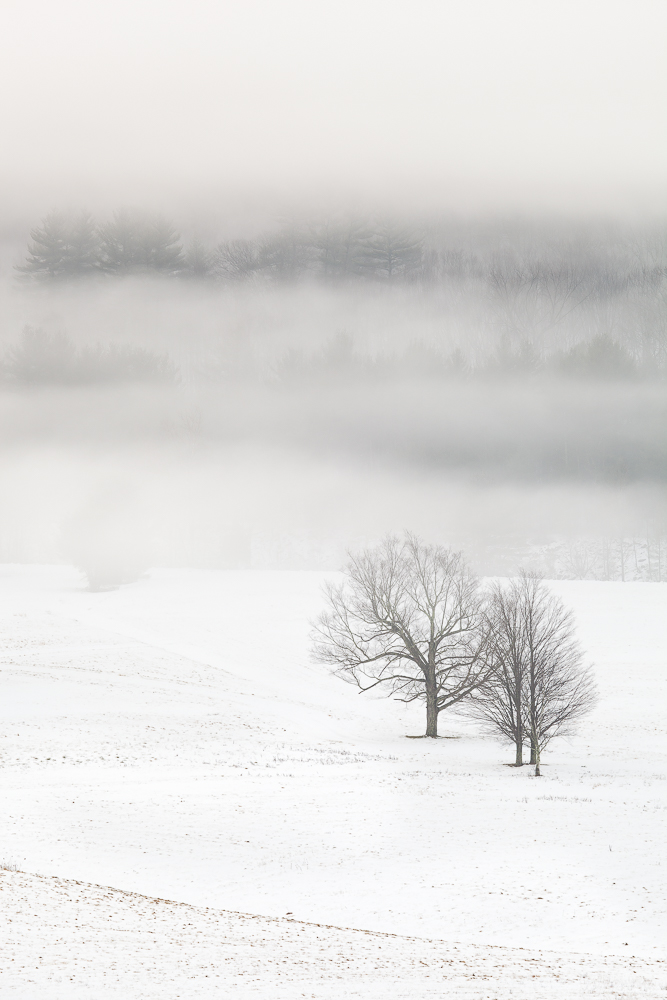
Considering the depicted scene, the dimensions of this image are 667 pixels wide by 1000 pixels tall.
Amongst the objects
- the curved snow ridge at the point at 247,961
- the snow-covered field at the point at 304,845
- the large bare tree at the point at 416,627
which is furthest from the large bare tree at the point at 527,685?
the curved snow ridge at the point at 247,961

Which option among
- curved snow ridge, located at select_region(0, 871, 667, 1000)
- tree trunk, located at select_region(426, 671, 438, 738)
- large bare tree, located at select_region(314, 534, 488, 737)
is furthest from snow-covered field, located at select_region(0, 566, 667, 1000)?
large bare tree, located at select_region(314, 534, 488, 737)

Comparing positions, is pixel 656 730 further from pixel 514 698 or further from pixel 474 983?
pixel 474 983

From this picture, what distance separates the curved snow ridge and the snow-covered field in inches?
1.9

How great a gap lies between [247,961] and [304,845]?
763 centimetres

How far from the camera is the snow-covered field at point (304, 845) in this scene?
1109 cm

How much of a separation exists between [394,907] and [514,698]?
53.8ft

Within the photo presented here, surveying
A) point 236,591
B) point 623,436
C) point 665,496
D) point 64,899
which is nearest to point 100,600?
point 236,591

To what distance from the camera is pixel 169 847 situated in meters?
18.4

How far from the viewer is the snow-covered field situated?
11.1 meters

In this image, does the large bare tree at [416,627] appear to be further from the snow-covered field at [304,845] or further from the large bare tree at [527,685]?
the large bare tree at [527,685]

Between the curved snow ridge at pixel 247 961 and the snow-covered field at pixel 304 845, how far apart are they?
0.16 ft

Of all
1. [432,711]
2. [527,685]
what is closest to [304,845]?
[527,685]

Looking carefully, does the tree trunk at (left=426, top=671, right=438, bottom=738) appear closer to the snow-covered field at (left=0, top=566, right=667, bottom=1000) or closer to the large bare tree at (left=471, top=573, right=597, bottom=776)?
the snow-covered field at (left=0, top=566, right=667, bottom=1000)

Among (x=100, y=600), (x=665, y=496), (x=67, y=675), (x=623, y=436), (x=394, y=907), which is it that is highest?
(x=623, y=436)
